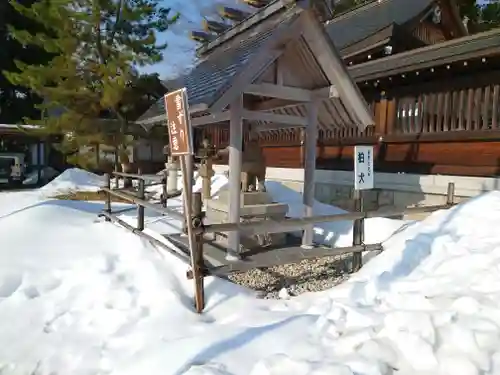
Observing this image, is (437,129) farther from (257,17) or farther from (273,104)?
(257,17)

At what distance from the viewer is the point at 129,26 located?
1404 centimetres

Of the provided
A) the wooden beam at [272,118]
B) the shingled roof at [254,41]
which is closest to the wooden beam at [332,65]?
the shingled roof at [254,41]

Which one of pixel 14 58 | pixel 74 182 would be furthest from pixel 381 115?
pixel 14 58

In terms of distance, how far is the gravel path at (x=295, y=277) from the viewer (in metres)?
4.74

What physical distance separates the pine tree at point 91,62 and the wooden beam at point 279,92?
336 inches

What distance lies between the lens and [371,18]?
13.1 m

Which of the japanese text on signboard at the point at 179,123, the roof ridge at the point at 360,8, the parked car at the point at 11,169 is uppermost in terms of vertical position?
the roof ridge at the point at 360,8

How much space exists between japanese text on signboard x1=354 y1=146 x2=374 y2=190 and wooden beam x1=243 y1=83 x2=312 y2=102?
1.23 m

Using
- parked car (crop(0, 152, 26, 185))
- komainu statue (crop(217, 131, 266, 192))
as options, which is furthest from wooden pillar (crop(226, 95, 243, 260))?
parked car (crop(0, 152, 26, 185))

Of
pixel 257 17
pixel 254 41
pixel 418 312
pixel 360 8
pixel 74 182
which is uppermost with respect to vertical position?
pixel 360 8

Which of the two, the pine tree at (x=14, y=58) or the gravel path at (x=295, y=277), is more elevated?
the pine tree at (x=14, y=58)

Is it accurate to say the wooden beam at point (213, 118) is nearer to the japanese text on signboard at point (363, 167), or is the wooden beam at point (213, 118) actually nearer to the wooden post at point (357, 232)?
the japanese text on signboard at point (363, 167)

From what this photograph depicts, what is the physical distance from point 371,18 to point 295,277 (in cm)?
1106

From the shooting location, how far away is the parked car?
55.0 feet
